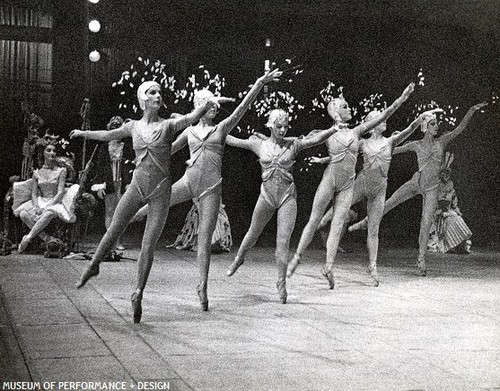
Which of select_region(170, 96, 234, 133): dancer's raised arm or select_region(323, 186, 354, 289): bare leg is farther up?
select_region(170, 96, 234, 133): dancer's raised arm

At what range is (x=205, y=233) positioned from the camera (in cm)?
688

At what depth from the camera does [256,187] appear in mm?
14406

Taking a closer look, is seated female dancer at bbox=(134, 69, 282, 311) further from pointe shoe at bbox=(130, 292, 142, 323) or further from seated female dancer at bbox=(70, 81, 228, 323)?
pointe shoe at bbox=(130, 292, 142, 323)

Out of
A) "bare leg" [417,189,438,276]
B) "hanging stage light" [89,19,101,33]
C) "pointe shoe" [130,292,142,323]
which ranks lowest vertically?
"pointe shoe" [130,292,142,323]

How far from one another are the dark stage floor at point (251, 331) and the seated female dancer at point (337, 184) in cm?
39

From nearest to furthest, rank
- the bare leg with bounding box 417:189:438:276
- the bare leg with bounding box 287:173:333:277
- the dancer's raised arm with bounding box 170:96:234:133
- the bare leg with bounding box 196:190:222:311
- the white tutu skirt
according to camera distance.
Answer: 1. the dancer's raised arm with bounding box 170:96:234:133
2. the bare leg with bounding box 196:190:222:311
3. the bare leg with bounding box 287:173:333:277
4. the bare leg with bounding box 417:189:438:276
5. the white tutu skirt

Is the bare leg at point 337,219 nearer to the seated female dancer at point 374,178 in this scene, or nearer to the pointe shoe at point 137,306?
the seated female dancer at point 374,178

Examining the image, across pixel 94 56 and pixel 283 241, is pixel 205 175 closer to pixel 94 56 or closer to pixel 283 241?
pixel 283 241

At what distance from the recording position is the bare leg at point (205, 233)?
6844 mm

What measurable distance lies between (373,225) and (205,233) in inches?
103

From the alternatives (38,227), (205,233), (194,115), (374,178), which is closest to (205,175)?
(205,233)

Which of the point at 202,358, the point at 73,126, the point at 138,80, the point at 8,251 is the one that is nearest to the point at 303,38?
the point at 138,80

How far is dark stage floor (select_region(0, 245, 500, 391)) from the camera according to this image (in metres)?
4.70

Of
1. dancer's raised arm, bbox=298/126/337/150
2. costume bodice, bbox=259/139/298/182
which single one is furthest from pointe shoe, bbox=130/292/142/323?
dancer's raised arm, bbox=298/126/337/150
